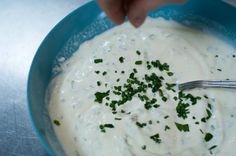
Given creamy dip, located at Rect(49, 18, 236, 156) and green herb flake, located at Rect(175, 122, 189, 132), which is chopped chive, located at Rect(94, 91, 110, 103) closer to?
creamy dip, located at Rect(49, 18, 236, 156)

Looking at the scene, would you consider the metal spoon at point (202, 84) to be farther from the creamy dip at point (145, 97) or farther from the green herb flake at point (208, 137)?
the green herb flake at point (208, 137)

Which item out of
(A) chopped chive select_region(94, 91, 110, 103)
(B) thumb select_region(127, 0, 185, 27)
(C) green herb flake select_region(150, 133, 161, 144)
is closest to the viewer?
(B) thumb select_region(127, 0, 185, 27)

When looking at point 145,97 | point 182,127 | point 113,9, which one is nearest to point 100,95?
point 145,97

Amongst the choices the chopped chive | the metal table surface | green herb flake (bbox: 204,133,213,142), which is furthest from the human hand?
the metal table surface

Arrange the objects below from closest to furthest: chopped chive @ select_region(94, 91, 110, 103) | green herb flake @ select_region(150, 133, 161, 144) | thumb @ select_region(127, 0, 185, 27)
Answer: thumb @ select_region(127, 0, 185, 27), green herb flake @ select_region(150, 133, 161, 144), chopped chive @ select_region(94, 91, 110, 103)

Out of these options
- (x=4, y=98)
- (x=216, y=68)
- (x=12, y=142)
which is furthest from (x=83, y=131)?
(x=216, y=68)

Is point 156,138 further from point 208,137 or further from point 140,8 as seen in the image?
point 140,8
